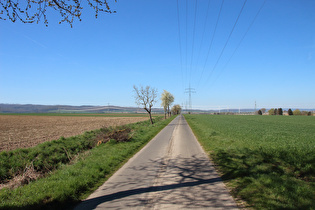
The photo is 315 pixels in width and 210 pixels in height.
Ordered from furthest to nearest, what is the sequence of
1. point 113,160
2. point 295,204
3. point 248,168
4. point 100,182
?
point 113,160 < point 248,168 < point 100,182 < point 295,204

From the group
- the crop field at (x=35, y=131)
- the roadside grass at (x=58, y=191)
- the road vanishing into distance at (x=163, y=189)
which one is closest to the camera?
the road vanishing into distance at (x=163, y=189)

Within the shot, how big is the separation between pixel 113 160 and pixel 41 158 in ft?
16.1

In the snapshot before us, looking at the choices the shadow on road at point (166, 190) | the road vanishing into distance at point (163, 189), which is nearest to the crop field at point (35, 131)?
the road vanishing into distance at point (163, 189)

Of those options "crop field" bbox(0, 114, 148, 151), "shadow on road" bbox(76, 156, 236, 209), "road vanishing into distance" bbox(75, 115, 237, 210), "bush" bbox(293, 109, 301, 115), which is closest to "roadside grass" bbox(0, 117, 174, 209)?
"road vanishing into distance" bbox(75, 115, 237, 210)

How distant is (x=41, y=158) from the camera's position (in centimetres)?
1124

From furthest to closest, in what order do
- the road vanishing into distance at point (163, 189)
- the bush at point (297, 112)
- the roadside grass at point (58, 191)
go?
the bush at point (297, 112) < the roadside grass at point (58, 191) < the road vanishing into distance at point (163, 189)

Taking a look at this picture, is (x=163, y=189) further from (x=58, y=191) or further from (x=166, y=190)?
(x=58, y=191)

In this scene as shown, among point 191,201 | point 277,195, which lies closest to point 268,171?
point 277,195

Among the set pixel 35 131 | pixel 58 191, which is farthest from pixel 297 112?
pixel 58 191

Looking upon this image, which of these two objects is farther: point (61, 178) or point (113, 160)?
point (113, 160)

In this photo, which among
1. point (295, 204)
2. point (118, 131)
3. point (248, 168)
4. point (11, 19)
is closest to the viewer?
point (295, 204)

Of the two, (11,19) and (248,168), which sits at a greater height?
(11,19)

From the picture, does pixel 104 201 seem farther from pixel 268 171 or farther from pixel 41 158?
pixel 41 158

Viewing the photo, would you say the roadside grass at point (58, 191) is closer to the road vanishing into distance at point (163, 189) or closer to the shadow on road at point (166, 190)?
the road vanishing into distance at point (163, 189)
